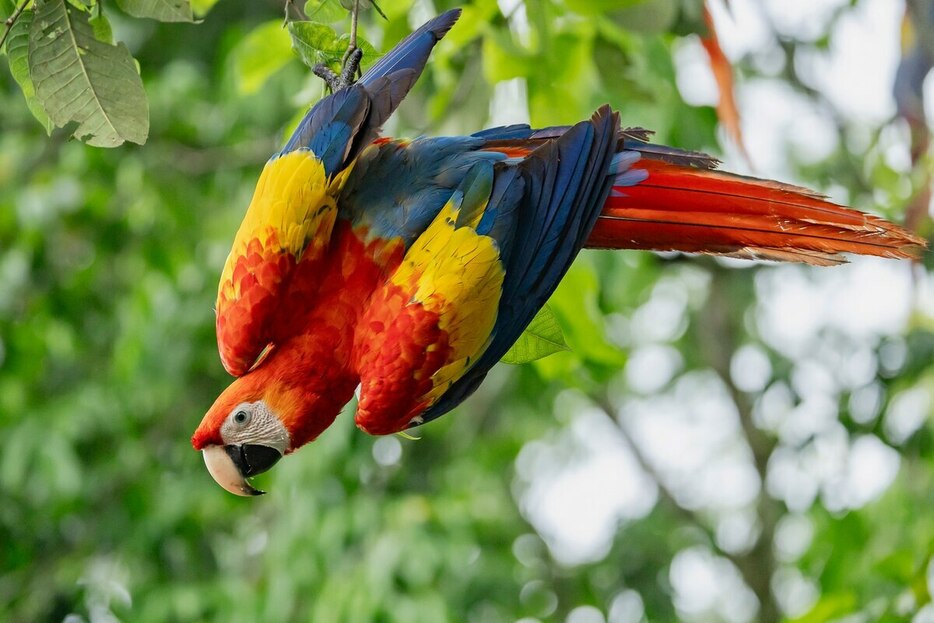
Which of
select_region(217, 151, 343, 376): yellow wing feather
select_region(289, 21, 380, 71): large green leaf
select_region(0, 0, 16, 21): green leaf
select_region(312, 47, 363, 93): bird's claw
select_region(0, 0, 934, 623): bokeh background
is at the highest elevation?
select_region(0, 0, 16, 21): green leaf

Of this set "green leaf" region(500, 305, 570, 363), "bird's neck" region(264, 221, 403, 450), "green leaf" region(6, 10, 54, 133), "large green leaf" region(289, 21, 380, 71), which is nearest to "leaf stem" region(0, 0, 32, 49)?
"green leaf" region(6, 10, 54, 133)

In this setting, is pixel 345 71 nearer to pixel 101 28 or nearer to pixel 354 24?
pixel 354 24

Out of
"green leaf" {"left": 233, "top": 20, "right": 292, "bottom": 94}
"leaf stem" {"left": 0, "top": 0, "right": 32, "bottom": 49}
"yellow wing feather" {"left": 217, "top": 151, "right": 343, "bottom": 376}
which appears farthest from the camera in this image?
"green leaf" {"left": 233, "top": 20, "right": 292, "bottom": 94}

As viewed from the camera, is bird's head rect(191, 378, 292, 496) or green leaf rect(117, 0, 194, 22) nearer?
green leaf rect(117, 0, 194, 22)

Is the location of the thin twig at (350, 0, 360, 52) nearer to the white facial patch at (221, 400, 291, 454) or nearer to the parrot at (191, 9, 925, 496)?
the parrot at (191, 9, 925, 496)

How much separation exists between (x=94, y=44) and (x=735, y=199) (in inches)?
26.6

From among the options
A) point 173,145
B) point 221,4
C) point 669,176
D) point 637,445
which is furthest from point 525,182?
point 637,445

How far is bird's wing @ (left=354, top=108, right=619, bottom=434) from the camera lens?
3.66 ft

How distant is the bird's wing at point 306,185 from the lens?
3.68 ft

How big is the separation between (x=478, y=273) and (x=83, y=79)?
43 centimetres

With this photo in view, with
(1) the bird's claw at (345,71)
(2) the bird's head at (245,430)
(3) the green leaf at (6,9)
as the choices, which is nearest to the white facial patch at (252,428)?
(2) the bird's head at (245,430)

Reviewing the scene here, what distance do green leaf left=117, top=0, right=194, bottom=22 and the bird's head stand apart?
1.32 feet

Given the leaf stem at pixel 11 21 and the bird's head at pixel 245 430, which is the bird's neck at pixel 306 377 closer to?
the bird's head at pixel 245 430

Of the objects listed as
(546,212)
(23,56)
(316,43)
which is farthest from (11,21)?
(546,212)
